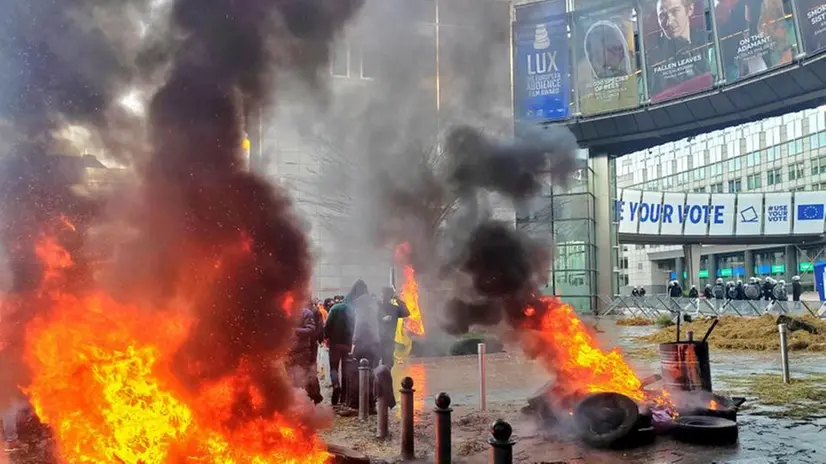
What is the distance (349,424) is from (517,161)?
4.29 m

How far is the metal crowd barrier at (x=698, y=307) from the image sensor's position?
70.9 ft

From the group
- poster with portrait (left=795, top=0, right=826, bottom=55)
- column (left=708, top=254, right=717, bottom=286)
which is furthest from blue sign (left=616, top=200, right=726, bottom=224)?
column (left=708, top=254, right=717, bottom=286)

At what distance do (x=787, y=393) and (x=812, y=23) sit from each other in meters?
15.9

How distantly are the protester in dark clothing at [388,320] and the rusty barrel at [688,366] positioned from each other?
11.8ft

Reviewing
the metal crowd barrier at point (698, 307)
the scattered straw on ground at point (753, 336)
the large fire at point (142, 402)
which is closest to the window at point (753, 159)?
the metal crowd barrier at point (698, 307)

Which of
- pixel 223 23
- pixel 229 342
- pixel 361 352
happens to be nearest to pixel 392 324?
pixel 361 352

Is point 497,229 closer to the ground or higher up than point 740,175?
closer to the ground

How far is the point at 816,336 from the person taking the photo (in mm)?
A: 14516

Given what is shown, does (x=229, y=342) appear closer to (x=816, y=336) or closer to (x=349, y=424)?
(x=349, y=424)

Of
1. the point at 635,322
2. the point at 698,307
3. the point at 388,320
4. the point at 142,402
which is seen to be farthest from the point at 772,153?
the point at 142,402

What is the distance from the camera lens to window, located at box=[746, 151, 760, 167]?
70.0 metres

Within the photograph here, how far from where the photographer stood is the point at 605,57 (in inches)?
1013

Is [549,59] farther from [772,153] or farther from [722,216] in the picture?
[772,153]

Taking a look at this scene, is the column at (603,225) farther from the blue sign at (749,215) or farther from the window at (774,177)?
the window at (774,177)
